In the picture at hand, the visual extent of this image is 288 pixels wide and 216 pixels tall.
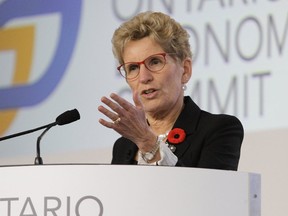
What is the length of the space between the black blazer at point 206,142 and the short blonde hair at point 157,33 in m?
0.17

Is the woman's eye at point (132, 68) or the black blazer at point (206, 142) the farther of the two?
the woman's eye at point (132, 68)

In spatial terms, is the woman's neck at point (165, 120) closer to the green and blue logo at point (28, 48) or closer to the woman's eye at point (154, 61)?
the woman's eye at point (154, 61)

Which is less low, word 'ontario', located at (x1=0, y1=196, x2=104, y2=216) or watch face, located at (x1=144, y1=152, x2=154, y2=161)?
watch face, located at (x1=144, y1=152, x2=154, y2=161)

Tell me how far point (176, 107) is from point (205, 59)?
3.47ft

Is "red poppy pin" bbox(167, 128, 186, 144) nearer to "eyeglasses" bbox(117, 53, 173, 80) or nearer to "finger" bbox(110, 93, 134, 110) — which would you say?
"eyeglasses" bbox(117, 53, 173, 80)

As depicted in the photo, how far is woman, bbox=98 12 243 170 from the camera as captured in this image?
93.0 inches

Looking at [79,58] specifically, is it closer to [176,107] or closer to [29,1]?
[29,1]

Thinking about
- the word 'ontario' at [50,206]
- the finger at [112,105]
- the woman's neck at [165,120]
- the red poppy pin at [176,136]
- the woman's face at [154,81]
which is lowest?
the word 'ontario' at [50,206]

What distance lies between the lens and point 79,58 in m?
4.04

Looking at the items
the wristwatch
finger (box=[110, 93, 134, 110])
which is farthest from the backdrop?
finger (box=[110, 93, 134, 110])

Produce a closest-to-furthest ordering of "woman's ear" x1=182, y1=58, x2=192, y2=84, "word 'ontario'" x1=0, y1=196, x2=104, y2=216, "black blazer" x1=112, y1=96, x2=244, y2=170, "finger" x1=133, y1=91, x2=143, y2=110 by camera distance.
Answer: "word 'ontario'" x1=0, y1=196, x2=104, y2=216
"finger" x1=133, y1=91, x2=143, y2=110
"black blazer" x1=112, y1=96, x2=244, y2=170
"woman's ear" x1=182, y1=58, x2=192, y2=84

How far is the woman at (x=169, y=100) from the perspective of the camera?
7.75ft

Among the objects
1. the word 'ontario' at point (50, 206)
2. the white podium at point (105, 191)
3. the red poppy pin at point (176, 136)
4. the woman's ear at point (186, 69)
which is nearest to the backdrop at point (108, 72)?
the woman's ear at point (186, 69)

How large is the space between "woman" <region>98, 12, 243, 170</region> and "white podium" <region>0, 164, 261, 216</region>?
509 millimetres
